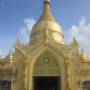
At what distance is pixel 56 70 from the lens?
31031mm

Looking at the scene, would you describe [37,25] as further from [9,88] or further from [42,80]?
[9,88]

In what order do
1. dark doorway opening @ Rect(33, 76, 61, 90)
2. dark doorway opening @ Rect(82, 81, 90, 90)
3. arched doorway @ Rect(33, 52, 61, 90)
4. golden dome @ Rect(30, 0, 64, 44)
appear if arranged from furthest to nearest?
golden dome @ Rect(30, 0, 64, 44) < dark doorway opening @ Rect(33, 76, 61, 90) < dark doorway opening @ Rect(82, 81, 90, 90) < arched doorway @ Rect(33, 52, 61, 90)

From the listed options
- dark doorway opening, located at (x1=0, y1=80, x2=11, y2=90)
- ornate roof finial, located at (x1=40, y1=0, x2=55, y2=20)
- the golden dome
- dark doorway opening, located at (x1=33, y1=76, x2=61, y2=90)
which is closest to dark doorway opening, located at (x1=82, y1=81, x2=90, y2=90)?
dark doorway opening, located at (x1=33, y1=76, x2=61, y2=90)

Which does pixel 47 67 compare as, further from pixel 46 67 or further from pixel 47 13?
pixel 47 13

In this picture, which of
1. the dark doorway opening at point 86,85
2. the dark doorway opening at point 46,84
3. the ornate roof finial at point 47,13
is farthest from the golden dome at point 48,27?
the dark doorway opening at point 86,85

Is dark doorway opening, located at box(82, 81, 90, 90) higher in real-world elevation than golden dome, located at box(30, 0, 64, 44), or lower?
lower

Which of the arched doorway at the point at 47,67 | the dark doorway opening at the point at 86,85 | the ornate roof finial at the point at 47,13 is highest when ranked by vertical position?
the ornate roof finial at the point at 47,13

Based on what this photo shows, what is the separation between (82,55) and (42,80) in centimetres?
691

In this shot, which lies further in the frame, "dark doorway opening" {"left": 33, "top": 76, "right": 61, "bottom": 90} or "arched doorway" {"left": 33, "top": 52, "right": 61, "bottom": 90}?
"dark doorway opening" {"left": 33, "top": 76, "right": 61, "bottom": 90}

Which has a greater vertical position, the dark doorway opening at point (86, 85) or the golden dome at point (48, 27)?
the golden dome at point (48, 27)

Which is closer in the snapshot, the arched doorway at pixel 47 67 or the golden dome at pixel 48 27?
the arched doorway at pixel 47 67

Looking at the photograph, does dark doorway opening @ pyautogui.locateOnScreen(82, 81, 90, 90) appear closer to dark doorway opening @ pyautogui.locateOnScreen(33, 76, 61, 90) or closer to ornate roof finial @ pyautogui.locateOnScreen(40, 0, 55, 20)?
dark doorway opening @ pyautogui.locateOnScreen(33, 76, 61, 90)

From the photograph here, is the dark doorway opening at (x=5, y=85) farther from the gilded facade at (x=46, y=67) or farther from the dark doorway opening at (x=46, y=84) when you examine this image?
the dark doorway opening at (x=46, y=84)

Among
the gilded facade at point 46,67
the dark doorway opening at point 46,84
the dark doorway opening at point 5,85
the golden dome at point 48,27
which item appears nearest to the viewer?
the gilded facade at point 46,67
